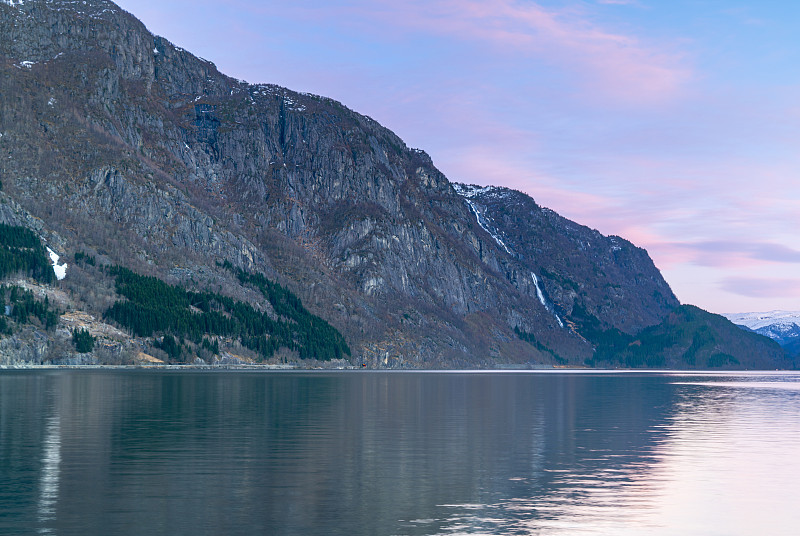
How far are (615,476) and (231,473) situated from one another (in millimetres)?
24199

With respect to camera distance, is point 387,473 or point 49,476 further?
point 387,473

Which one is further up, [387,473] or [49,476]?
[49,476]

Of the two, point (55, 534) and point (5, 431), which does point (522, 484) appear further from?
point (5, 431)

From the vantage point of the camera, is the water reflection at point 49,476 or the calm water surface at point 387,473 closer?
the water reflection at point 49,476

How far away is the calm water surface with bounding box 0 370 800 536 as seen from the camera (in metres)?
37.2

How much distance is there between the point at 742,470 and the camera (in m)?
55.9

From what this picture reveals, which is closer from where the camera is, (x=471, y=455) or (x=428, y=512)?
(x=428, y=512)

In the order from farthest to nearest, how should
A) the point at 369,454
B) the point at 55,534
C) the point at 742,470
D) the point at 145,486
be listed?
the point at 369,454 < the point at 742,470 < the point at 145,486 < the point at 55,534

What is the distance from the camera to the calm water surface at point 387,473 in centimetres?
3725

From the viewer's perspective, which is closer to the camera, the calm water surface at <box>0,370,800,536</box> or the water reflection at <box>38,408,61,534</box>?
the water reflection at <box>38,408,61,534</box>

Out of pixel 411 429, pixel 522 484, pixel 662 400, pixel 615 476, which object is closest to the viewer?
pixel 522 484

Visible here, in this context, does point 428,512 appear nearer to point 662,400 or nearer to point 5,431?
point 5,431

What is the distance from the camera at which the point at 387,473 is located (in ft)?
167

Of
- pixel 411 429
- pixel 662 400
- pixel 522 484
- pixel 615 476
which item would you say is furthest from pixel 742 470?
pixel 662 400
